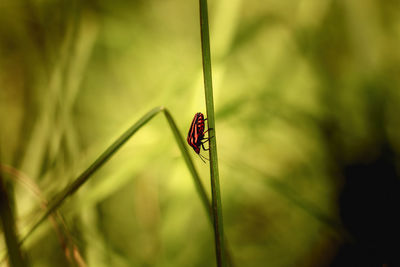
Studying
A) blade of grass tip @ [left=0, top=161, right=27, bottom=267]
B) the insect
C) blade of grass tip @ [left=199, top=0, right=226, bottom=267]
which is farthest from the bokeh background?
blade of grass tip @ [left=199, top=0, right=226, bottom=267]

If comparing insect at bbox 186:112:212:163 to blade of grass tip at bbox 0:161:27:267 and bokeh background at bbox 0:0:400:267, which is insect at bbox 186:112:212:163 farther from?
blade of grass tip at bbox 0:161:27:267

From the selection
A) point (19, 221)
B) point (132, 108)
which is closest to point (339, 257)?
point (132, 108)

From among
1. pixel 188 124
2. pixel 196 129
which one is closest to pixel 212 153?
pixel 196 129

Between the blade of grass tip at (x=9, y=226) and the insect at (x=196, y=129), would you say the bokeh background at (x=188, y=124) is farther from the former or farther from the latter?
the blade of grass tip at (x=9, y=226)

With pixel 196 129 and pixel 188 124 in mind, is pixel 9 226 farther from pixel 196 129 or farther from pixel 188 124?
pixel 188 124

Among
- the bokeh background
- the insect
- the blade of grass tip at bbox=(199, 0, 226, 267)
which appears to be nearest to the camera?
the blade of grass tip at bbox=(199, 0, 226, 267)

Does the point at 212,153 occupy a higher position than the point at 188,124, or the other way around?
the point at 188,124
